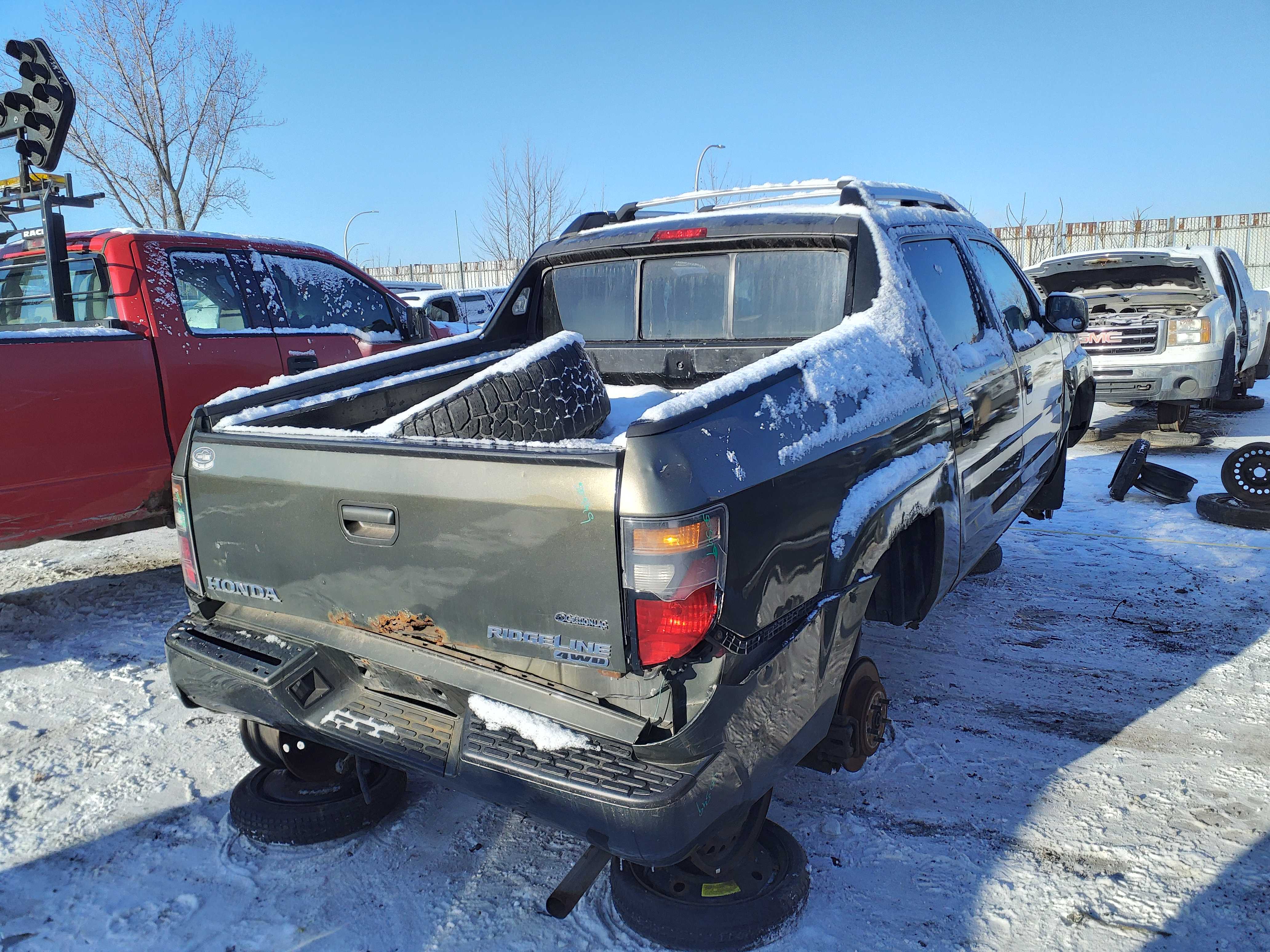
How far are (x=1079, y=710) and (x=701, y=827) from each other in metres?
2.25

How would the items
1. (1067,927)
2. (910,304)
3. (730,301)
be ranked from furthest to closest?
(730,301), (910,304), (1067,927)

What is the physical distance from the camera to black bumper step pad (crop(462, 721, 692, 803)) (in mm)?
1855

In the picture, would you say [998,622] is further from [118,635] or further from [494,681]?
[118,635]

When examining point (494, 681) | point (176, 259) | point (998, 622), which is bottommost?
point (998, 622)

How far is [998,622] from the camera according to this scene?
172 inches

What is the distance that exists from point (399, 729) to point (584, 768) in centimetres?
57

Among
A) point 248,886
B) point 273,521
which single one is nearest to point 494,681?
point 273,521

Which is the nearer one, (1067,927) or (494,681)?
(494,681)

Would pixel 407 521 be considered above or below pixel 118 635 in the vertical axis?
above

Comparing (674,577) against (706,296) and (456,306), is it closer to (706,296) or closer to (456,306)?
(706,296)

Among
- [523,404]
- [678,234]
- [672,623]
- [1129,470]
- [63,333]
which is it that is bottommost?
[1129,470]

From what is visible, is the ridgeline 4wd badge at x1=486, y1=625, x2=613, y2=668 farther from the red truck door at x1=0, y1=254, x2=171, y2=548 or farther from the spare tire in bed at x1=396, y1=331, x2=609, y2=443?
the red truck door at x1=0, y1=254, x2=171, y2=548

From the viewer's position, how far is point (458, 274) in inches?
1320

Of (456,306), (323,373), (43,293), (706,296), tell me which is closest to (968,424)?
(706,296)
